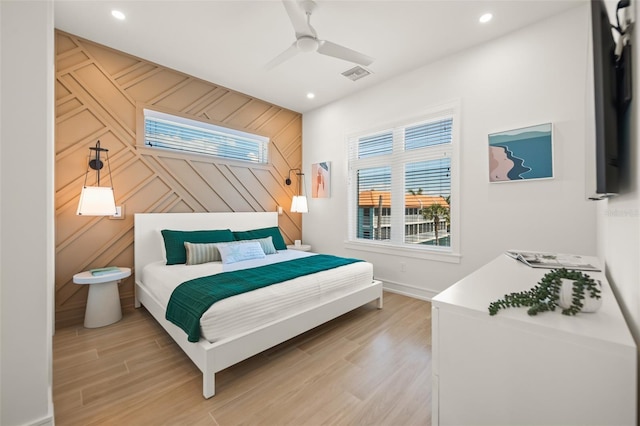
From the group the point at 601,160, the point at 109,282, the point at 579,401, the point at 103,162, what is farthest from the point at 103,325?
the point at 601,160

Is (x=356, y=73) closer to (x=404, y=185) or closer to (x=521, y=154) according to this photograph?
(x=404, y=185)

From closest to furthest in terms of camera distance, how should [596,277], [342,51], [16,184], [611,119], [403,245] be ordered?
[611,119] < [16,184] < [596,277] < [342,51] < [403,245]


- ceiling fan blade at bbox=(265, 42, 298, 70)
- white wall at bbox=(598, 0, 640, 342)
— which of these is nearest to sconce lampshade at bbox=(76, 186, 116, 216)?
ceiling fan blade at bbox=(265, 42, 298, 70)

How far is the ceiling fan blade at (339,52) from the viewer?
2344 mm

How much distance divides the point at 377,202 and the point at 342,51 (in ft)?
7.34

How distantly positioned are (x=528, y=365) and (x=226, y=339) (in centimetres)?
168

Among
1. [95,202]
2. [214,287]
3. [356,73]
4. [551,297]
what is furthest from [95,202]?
[551,297]

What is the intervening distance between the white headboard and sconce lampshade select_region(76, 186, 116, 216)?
21.4 inches

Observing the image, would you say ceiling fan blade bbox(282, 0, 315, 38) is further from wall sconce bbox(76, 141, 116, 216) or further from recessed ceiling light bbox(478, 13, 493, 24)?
wall sconce bbox(76, 141, 116, 216)

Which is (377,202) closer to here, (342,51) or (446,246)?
(446,246)

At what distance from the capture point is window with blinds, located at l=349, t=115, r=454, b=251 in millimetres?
3350

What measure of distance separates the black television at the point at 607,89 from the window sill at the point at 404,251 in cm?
233

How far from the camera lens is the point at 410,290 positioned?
3555 millimetres

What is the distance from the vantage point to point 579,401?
0.75m
